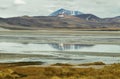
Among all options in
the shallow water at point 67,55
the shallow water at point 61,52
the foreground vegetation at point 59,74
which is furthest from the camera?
the shallow water at point 61,52

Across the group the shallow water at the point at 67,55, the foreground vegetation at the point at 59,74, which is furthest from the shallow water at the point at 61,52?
the foreground vegetation at the point at 59,74

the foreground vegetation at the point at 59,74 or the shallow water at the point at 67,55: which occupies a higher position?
the foreground vegetation at the point at 59,74

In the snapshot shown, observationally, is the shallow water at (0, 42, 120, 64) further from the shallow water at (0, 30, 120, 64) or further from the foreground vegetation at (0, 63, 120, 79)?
the foreground vegetation at (0, 63, 120, 79)

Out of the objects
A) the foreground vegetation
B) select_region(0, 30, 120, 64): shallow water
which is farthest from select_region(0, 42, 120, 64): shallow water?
the foreground vegetation

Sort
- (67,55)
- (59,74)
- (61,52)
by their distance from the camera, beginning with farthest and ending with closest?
(61,52), (67,55), (59,74)

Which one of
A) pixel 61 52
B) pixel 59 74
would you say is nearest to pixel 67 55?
pixel 61 52

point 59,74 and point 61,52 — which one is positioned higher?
point 59,74

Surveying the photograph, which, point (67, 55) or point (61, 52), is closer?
point (67, 55)

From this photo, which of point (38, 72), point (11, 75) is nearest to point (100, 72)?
point (38, 72)

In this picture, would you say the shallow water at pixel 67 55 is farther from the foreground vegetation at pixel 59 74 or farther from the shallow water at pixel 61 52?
the foreground vegetation at pixel 59 74

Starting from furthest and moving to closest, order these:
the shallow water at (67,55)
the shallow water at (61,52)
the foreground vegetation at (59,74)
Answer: the shallow water at (61,52) < the shallow water at (67,55) < the foreground vegetation at (59,74)

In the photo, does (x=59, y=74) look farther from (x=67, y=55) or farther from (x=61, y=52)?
(x=61, y=52)

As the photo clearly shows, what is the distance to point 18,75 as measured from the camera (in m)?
19.9

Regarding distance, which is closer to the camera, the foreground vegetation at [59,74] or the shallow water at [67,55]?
the foreground vegetation at [59,74]
